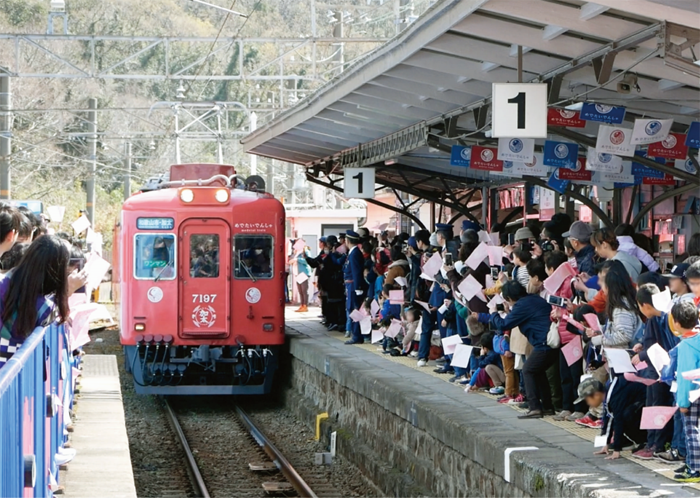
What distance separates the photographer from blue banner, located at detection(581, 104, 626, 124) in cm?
1062

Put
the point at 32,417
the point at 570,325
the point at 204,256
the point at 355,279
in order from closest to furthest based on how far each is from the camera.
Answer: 1. the point at 32,417
2. the point at 570,325
3. the point at 204,256
4. the point at 355,279

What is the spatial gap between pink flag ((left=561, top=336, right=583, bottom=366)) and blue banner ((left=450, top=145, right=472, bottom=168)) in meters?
5.62

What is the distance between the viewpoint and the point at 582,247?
929 cm

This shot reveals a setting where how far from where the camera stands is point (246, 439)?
1455 centimetres

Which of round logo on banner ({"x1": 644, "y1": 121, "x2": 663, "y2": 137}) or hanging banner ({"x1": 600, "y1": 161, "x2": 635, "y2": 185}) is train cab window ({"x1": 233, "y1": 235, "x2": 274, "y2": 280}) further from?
round logo on banner ({"x1": 644, "y1": 121, "x2": 663, "y2": 137})

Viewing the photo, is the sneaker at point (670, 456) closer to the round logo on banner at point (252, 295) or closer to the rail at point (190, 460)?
the rail at point (190, 460)

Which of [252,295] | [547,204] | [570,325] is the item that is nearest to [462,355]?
[570,325]

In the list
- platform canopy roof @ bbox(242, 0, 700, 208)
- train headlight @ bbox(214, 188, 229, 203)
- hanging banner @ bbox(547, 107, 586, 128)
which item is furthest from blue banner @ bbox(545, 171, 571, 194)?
train headlight @ bbox(214, 188, 229, 203)

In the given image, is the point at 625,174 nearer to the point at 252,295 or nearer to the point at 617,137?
the point at 617,137

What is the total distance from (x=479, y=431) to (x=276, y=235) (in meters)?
7.53

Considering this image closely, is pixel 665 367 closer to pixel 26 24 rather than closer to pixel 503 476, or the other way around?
pixel 503 476

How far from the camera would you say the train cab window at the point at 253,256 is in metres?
15.4

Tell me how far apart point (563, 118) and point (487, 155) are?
282 cm

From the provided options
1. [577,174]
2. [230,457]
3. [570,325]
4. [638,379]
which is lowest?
[230,457]
